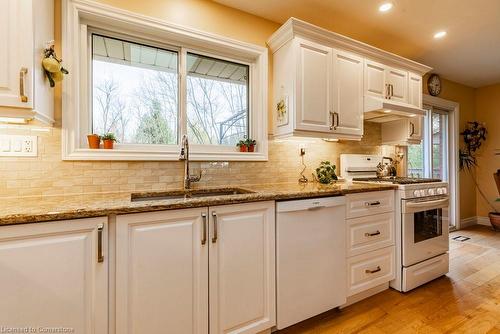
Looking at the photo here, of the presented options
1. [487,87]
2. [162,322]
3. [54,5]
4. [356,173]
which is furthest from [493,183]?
[54,5]

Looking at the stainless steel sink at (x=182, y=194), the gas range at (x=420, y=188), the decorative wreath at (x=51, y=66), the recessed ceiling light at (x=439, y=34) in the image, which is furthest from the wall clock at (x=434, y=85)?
the decorative wreath at (x=51, y=66)

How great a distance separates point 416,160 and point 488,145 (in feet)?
5.52

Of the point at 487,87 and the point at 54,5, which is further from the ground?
the point at 487,87

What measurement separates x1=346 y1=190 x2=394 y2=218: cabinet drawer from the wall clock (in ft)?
8.54

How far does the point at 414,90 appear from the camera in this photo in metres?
2.92

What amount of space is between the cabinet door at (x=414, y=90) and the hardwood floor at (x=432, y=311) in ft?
6.37

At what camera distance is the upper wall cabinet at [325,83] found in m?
2.13

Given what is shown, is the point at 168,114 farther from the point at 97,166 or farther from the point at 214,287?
the point at 214,287

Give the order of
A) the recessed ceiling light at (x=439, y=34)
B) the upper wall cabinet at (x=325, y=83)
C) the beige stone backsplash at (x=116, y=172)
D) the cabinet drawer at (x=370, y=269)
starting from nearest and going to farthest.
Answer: the beige stone backsplash at (x=116, y=172) < the cabinet drawer at (x=370, y=269) < the upper wall cabinet at (x=325, y=83) < the recessed ceiling light at (x=439, y=34)

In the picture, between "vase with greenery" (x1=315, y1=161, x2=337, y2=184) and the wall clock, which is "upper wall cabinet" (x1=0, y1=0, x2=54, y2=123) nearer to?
"vase with greenery" (x1=315, y1=161, x2=337, y2=184)

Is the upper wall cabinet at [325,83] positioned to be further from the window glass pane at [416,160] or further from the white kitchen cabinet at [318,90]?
the window glass pane at [416,160]

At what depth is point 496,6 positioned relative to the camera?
223cm

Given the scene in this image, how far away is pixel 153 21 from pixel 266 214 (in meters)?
1.69

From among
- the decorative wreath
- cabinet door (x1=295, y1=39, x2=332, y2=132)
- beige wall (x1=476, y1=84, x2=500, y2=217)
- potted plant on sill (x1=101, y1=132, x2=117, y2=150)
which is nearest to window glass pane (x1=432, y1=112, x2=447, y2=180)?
beige wall (x1=476, y1=84, x2=500, y2=217)
